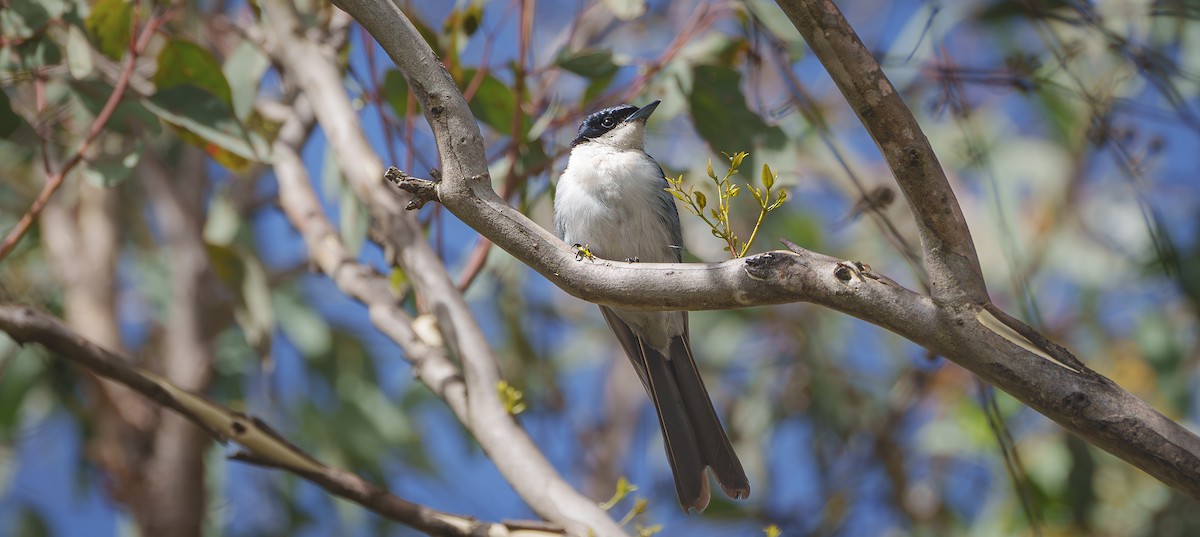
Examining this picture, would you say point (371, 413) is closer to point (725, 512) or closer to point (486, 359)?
point (725, 512)

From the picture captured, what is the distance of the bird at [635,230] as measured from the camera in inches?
116

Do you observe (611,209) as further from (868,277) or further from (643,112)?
(868,277)

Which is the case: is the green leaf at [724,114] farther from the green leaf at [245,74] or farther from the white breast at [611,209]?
the green leaf at [245,74]

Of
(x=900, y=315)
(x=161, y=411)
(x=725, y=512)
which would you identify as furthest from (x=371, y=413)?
(x=900, y=315)

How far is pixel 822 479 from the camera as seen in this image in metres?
4.67

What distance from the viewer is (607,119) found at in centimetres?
344

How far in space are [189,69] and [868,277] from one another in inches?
83.6

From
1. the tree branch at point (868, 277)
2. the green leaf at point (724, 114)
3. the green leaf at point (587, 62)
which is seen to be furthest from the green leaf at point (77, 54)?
the green leaf at point (724, 114)

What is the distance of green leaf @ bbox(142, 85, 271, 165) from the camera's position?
2701 millimetres

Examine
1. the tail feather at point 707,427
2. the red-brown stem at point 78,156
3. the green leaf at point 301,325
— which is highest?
the green leaf at point 301,325

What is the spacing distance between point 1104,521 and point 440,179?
3.87 meters

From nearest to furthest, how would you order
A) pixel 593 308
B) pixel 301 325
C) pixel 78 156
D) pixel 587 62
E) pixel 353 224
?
1. pixel 78 156
2. pixel 587 62
3. pixel 353 224
4. pixel 301 325
5. pixel 593 308

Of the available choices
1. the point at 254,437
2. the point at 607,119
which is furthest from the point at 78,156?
the point at 607,119

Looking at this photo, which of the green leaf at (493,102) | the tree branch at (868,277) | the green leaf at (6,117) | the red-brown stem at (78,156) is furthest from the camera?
the green leaf at (493,102)
